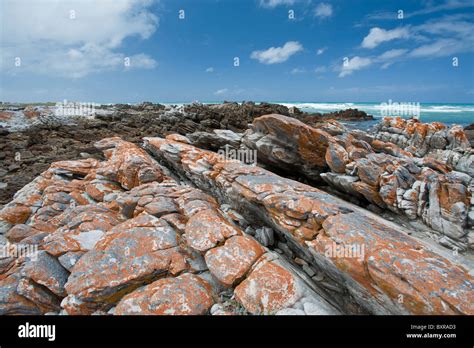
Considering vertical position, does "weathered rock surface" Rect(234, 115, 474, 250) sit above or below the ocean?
below

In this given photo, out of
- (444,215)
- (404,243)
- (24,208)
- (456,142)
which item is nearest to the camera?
(404,243)

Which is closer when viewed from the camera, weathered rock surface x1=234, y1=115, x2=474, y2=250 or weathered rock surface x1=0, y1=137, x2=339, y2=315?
weathered rock surface x1=0, y1=137, x2=339, y2=315

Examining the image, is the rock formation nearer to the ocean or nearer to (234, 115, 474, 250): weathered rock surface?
(234, 115, 474, 250): weathered rock surface

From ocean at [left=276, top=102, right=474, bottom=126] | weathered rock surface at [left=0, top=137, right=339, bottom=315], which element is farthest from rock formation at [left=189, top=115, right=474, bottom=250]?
ocean at [left=276, top=102, right=474, bottom=126]

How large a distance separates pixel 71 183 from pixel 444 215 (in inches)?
800

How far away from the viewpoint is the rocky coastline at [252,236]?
5.87 meters

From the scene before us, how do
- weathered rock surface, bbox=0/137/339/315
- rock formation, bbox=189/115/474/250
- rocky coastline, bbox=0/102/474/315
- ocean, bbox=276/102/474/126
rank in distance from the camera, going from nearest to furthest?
rocky coastline, bbox=0/102/474/315 < weathered rock surface, bbox=0/137/339/315 < rock formation, bbox=189/115/474/250 < ocean, bbox=276/102/474/126

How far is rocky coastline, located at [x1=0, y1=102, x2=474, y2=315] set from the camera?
5871 mm

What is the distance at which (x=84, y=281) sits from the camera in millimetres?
6434

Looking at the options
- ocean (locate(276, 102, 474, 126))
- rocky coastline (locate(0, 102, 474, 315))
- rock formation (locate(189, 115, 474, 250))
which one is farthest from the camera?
ocean (locate(276, 102, 474, 126))

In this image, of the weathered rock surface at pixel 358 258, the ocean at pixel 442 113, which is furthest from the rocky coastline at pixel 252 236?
the ocean at pixel 442 113

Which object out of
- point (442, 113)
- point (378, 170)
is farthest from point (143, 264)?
point (442, 113)
